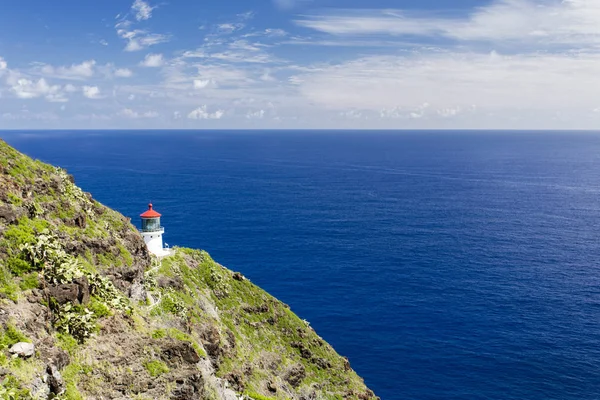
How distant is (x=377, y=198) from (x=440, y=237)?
56845mm

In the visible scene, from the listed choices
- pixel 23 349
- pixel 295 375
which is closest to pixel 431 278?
pixel 295 375

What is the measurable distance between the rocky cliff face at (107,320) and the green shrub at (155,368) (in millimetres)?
67

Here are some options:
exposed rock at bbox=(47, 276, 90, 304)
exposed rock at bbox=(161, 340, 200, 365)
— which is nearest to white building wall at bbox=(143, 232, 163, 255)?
exposed rock at bbox=(161, 340, 200, 365)

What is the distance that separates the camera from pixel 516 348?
79500mm

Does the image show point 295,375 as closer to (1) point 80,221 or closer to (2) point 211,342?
(2) point 211,342

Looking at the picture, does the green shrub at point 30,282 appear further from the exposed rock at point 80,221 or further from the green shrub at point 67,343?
the exposed rock at point 80,221

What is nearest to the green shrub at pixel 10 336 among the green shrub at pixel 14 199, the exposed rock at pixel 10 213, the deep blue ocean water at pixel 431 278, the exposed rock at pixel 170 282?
the exposed rock at pixel 10 213

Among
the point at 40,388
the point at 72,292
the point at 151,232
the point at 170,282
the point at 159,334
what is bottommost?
the point at 170,282

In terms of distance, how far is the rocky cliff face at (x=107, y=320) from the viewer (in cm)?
2561

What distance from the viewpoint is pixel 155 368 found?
29.7 meters

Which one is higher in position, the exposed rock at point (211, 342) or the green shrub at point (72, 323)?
the green shrub at point (72, 323)

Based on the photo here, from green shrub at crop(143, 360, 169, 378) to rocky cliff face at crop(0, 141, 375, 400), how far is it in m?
0.07

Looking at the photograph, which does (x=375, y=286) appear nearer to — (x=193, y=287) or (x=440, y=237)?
(x=440, y=237)

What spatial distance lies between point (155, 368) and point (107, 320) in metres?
4.31
